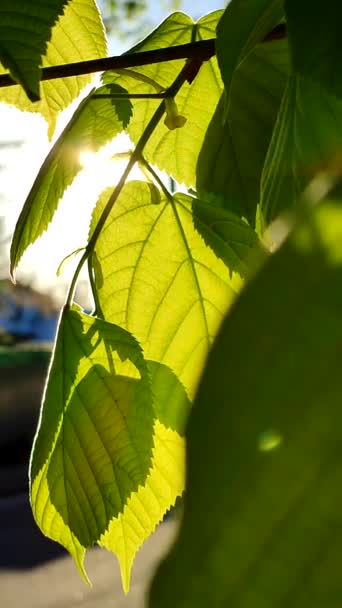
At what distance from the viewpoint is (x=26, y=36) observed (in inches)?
18.4

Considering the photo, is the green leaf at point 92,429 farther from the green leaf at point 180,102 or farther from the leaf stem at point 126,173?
the green leaf at point 180,102

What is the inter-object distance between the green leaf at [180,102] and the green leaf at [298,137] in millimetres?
197

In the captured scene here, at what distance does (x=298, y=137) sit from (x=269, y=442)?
1.00 ft

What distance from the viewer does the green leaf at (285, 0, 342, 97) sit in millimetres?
319

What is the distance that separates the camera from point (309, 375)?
0.12 m

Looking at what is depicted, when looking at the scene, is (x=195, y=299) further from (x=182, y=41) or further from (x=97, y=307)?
(x=182, y=41)

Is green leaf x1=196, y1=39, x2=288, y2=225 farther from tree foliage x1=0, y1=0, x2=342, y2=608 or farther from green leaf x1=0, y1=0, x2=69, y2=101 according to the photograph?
green leaf x1=0, y1=0, x2=69, y2=101

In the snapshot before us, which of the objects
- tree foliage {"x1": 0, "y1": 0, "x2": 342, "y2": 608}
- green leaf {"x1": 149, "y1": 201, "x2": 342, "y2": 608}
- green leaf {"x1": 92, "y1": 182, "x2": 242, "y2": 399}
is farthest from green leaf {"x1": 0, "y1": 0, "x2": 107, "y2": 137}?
green leaf {"x1": 149, "y1": 201, "x2": 342, "y2": 608}

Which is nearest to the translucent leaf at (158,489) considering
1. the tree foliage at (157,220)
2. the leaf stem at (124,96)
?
the tree foliage at (157,220)

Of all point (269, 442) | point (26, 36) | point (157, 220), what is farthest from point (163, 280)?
point (269, 442)

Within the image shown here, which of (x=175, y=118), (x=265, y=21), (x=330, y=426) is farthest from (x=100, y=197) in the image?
(x=330, y=426)

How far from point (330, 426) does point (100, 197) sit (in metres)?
0.49

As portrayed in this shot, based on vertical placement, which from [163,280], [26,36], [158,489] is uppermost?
[26,36]

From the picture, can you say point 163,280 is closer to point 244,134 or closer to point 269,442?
point 244,134
